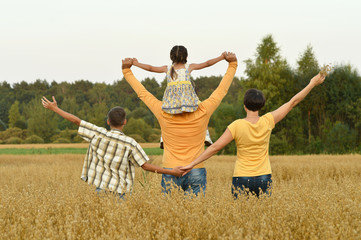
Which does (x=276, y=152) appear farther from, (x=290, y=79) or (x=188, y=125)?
(x=188, y=125)

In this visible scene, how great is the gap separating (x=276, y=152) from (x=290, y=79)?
7335mm

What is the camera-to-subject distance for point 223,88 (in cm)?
416

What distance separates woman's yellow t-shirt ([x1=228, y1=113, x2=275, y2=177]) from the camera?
3.84 meters

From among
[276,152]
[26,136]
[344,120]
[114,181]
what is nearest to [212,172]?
[114,181]

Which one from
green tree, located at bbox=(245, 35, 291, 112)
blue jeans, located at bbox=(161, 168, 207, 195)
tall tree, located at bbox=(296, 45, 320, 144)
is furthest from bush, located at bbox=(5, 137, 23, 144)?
blue jeans, located at bbox=(161, 168, 207, 195)

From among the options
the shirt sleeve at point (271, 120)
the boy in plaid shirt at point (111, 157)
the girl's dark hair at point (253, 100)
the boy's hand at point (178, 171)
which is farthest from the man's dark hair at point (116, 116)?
the shirt sleeve at point (271, 120)

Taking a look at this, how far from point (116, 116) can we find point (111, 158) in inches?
17.3

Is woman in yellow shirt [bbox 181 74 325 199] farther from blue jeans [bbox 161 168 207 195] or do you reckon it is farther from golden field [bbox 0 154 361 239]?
golden field [bbox 0 154 361 239]

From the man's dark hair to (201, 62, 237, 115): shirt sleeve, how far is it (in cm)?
87

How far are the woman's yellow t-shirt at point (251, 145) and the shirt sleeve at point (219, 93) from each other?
0.29m

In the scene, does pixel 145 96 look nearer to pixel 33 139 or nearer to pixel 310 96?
pixel 310 96

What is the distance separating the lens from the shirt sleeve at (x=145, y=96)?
4.09m

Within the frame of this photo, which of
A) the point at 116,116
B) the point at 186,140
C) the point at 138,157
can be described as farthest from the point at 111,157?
the point at 186,140

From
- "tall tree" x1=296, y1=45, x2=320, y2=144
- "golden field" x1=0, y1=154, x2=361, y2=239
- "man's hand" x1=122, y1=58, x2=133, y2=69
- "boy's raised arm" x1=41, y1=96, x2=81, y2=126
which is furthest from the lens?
"tall tree" x1=296, y1=45, x2=320, y2=144
